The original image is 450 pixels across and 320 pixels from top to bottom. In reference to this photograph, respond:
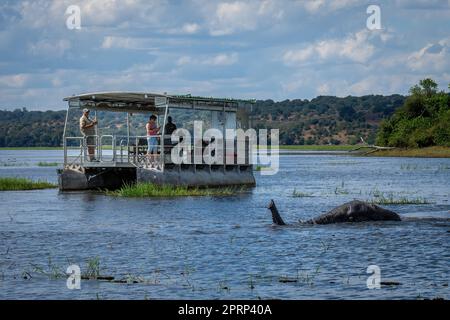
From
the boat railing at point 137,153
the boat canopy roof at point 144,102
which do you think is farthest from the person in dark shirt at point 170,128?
the boat canopy roof at point 144,102

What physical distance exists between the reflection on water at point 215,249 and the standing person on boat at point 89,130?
527 cm

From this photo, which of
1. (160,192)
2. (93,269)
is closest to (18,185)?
(160,192)

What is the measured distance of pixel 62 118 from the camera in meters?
196

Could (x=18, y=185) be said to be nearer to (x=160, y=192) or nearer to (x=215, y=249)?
(x=160, y=192)

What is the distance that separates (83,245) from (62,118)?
577 ft

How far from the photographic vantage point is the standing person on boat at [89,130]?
40.3 metres

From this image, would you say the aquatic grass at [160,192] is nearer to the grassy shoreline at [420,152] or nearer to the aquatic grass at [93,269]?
the aquatic grass at [93,269]

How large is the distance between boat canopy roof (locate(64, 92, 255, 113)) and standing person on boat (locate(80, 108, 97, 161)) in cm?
110

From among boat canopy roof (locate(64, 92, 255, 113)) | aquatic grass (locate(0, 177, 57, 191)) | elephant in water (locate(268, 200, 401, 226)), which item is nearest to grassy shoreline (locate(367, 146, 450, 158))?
boat canopy roof (locate(64, 92, 255, 113))

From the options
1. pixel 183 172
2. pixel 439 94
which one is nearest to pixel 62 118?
pixel 439 94

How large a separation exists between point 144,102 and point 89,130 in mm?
3727

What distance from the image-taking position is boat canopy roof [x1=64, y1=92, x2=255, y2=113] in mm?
39719
